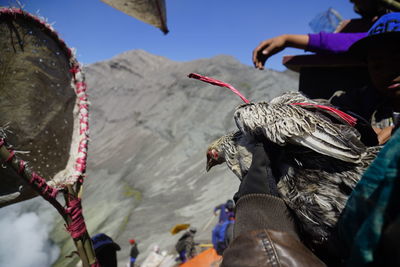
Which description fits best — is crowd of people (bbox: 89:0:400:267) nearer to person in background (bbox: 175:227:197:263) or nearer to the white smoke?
person in background (bbox: 175:227:197:263)

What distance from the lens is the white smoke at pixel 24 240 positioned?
11118 millimetres

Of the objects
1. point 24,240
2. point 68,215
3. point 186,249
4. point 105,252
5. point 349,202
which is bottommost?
point 24,240

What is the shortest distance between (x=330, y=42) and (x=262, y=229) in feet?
5.43

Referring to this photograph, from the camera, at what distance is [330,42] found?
72.1 inches

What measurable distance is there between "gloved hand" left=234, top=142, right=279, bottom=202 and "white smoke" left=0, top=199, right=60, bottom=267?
13642 millimetres

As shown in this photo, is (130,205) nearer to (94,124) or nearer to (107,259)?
(107,259)

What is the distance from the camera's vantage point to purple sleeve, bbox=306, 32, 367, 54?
1.78 m

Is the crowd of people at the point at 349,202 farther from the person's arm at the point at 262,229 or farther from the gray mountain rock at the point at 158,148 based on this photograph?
the gray mountain rock at the point at 158,148

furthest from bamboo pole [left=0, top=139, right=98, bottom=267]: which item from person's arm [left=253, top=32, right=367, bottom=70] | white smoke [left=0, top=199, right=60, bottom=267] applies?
white smoke [left=0, top=199, right=60, bottom=267]

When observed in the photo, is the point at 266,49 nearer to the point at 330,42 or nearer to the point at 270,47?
the point at 270,47

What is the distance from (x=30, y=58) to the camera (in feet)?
4.68

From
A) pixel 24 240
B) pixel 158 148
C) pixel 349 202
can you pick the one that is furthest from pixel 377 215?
pixel 158 148

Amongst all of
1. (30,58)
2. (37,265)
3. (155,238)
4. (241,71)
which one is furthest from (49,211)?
(241,71)

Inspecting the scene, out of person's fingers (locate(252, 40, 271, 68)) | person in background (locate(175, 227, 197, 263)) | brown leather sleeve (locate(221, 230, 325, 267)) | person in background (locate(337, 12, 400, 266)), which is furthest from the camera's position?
person in background (locate(175, 227, 197, 263))
